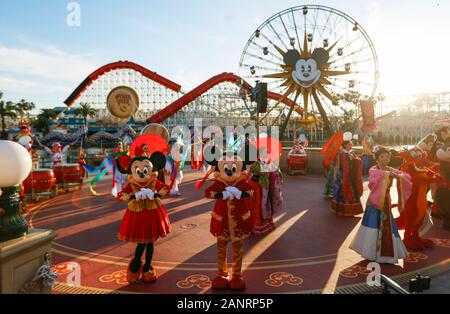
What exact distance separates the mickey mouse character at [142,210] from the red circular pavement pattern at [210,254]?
25cm

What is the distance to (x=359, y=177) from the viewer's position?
295 inches

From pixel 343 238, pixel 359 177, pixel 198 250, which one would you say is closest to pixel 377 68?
pixel 359 177

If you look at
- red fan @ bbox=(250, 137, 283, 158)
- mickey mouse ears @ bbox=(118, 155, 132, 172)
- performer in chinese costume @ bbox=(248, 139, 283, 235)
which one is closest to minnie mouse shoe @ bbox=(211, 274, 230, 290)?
mickey mouse ears @ bbox=(118, 155, 132, 172)

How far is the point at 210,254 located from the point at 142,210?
164 cm

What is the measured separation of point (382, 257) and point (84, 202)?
7797mm

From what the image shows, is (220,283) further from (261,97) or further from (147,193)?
(261,97)

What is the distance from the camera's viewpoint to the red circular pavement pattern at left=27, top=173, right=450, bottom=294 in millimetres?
4137

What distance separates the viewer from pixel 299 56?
19.5m

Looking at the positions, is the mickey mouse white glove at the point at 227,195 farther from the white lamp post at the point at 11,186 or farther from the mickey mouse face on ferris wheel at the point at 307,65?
the mickey mouse face on ferris wheel at the point at 307,65

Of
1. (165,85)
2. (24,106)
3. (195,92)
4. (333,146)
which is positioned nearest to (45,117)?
(24,106)

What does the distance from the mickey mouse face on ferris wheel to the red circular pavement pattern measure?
12714 millimetres

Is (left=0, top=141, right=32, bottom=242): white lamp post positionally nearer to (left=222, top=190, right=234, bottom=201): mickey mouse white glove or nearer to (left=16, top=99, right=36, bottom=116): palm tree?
(left=222, top=190, right=234, bottom=201): mickey mouse white glove

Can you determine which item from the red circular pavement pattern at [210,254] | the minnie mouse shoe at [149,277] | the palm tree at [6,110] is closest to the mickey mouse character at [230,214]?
the red circular pavement pattern at [210,254]

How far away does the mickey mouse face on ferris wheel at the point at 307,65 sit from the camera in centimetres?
1933
